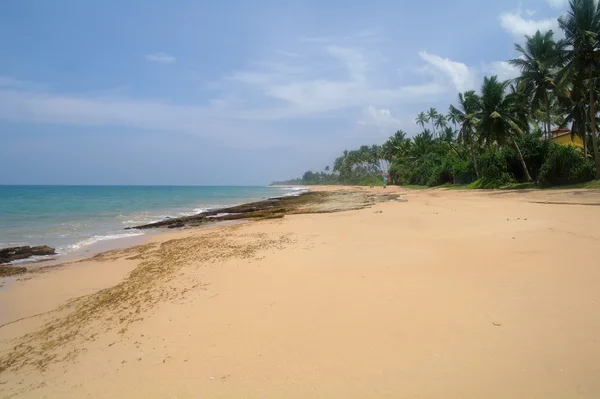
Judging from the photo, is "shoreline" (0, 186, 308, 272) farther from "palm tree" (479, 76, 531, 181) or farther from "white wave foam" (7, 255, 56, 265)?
"palm tree" (479, 76, 531, 181)

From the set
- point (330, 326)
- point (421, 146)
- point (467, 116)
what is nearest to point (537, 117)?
point (467, 116)

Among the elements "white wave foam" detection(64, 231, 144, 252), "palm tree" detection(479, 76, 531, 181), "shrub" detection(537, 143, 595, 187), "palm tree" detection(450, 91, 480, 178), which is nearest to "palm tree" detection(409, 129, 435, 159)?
"palm tree" detection(450, 91, 480, 178)

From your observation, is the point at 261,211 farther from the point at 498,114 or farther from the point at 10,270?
the point at 498,114

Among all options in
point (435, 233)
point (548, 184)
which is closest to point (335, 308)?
point (435, 233)

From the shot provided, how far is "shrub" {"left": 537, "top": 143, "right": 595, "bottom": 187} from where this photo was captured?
22141 mm

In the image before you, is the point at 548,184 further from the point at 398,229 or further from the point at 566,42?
the point at 398,229

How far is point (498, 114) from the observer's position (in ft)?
97.4

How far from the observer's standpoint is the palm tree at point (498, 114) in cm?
3038

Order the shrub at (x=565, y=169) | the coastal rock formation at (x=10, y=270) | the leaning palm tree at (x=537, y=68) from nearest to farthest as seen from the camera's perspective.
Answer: the coastal rock formation at (x=10, y=270)
the shrub at (x=565, y=169)
the leaning palm tree at (x=537, y=68)

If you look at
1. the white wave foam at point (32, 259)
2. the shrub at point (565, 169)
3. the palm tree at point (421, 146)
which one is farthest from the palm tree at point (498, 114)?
the white wave foam at point (32, 259)

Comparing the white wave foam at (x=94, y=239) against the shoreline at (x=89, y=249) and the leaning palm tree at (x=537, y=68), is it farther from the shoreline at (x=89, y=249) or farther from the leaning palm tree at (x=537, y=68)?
the leaning palm tree at (x=537, y=68)

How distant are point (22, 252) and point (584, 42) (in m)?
33.1

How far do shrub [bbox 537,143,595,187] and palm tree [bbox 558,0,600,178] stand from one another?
87cm

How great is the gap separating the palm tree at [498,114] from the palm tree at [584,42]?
767 cm
